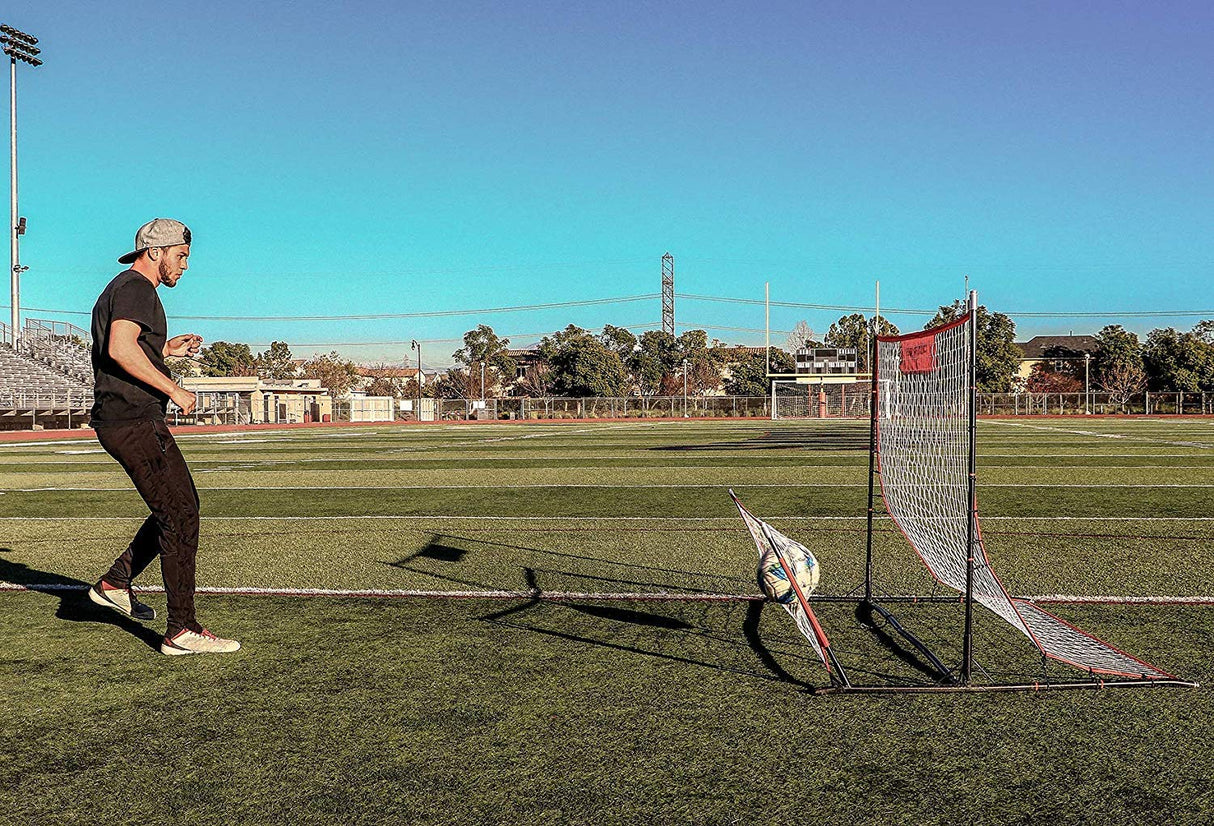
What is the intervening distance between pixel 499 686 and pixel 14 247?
51593 mm

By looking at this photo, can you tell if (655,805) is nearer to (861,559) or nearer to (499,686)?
(499,686)

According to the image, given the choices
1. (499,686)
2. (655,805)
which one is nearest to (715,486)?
(499,686)

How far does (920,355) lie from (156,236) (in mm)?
3883

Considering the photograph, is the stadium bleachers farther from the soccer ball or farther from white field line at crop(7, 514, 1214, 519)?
the soccer ball

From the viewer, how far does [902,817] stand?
3135mm

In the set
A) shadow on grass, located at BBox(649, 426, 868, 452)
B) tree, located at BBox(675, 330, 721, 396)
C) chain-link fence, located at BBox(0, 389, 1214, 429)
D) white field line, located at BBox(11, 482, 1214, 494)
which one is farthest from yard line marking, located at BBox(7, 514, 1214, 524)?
tree, located at BBox(675, 330, 721, 396)

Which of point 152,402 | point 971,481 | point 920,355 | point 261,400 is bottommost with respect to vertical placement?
point 971,481

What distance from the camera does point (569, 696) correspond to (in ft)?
14.3

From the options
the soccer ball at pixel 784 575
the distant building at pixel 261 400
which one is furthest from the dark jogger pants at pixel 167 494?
the distant building at pixel 261 400

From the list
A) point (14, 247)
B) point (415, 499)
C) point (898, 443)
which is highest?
point (14, 247)

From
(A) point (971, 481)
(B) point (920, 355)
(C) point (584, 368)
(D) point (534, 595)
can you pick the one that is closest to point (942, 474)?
(B) point (920, 355)

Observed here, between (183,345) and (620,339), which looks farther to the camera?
(620,339)

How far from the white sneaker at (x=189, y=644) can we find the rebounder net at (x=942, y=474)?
3.72 m

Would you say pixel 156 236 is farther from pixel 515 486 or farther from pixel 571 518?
pixel 515 486
